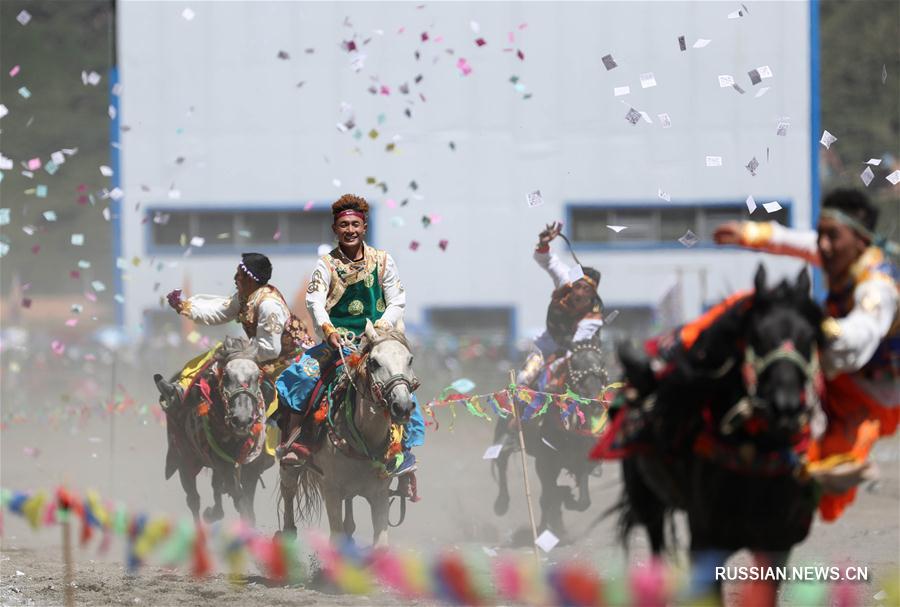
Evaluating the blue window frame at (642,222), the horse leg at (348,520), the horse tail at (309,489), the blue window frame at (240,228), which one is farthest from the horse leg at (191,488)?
the blue window frame at (642,222)

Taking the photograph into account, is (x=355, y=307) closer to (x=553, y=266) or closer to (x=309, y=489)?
(x=309, y=489)

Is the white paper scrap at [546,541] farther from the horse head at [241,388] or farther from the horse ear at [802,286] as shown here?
the horse ear at [802,286]

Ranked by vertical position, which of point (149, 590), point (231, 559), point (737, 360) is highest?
point (737, 360)

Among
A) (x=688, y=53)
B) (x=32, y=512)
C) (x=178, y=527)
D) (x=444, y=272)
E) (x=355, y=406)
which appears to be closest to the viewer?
(x=178, y=527)

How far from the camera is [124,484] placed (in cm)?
1287

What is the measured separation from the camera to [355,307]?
9125 mm

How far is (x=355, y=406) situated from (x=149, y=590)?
1.74m

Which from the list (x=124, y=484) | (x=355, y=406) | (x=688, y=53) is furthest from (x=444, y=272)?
(x=355, y=406)

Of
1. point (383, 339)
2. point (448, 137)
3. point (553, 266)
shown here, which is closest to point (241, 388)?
point (383, 339)

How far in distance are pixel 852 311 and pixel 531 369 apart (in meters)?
5.76

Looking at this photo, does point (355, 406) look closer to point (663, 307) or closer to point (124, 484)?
point (124, 484)

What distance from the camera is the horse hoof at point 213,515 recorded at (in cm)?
1066

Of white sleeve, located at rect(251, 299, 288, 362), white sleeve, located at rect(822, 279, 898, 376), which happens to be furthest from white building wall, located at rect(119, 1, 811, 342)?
white sleeve, located at rect(822, 279, 898, 376)

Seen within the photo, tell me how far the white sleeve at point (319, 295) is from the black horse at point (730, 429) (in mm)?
3164
